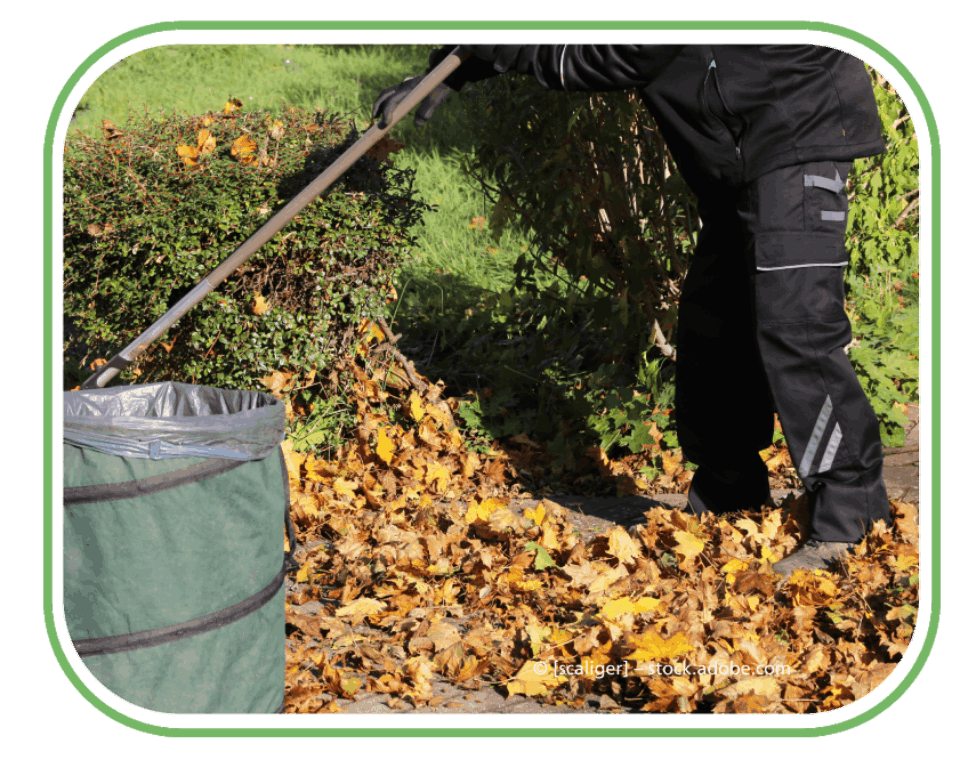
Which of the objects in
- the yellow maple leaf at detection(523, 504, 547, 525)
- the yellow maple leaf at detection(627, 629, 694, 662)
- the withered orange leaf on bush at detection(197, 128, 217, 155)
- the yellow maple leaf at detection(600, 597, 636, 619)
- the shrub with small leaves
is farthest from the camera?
the withered orange leaf on bush at detection(197, 128, 217, 155)

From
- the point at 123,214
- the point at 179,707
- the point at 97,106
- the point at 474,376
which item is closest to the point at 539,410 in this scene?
the point at 474,376

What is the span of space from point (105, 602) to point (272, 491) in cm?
48

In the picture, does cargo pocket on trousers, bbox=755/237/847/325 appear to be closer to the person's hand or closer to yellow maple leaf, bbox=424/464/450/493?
the person's hand

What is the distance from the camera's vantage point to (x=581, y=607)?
2.92 m

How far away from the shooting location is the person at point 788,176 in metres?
2.87

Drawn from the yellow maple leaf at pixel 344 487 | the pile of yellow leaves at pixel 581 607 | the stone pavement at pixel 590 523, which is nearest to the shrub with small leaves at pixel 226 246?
the yellow maple leaf at pixel 344 487

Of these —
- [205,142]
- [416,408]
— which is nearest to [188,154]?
[205,142]

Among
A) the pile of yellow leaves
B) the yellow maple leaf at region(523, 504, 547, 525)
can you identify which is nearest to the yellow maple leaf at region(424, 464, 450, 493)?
the pile of yellow leaves

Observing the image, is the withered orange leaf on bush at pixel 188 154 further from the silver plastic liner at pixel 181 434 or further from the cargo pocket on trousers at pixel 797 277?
the cargo pocket on trousers at pixel 797 277

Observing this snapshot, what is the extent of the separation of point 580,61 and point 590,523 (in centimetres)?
191

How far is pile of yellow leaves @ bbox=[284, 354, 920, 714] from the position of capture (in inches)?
97.0

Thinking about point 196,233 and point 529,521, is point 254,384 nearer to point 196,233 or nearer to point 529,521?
point 196,233

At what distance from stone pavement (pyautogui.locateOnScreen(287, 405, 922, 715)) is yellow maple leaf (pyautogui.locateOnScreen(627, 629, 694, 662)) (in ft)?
0.53

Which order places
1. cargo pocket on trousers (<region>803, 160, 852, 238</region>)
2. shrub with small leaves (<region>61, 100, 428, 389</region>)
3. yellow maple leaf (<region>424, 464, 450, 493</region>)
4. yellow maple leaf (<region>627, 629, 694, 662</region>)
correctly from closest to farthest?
yellow maple leaf (<region>627, 629, 694, 662</region>)
cargo pocket on trousers (<region>803, 160, 852, 238</region>)
shrub with small leaves (<region>61, 100, 428, 389</region>)
yellow maple leaf (<region>424, 464, 450, 493</region>)
